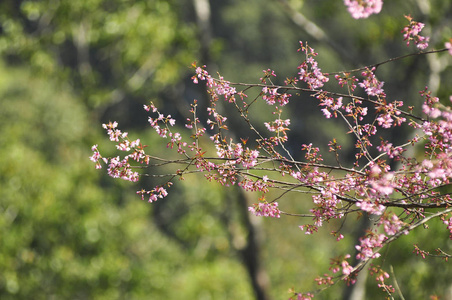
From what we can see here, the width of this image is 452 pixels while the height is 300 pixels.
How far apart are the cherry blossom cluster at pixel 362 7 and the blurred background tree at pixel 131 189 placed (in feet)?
13.1

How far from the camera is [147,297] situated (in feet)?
43.4

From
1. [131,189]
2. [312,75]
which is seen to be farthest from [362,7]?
[131,189]

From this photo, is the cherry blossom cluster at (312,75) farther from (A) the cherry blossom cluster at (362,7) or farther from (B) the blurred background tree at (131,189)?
(B) the blurred background tree at (131,189)

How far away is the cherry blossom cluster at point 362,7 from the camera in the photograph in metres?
2.22

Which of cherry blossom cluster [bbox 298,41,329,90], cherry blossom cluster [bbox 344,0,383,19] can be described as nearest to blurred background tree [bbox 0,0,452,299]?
cherry blossom cluster [bbox 298,41,329,90]

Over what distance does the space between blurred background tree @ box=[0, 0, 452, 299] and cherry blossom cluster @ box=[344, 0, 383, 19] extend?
13.1 ft

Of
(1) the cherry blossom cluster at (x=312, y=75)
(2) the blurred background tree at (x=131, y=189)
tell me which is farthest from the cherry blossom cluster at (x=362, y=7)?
(2) the blurred background tree at (x=131, y=189)

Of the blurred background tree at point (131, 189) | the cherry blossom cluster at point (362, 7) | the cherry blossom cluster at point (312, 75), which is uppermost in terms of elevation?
the blurred background tree at point (131, 189)

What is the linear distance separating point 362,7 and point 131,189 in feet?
81.7

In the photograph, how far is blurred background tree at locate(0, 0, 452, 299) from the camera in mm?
8320

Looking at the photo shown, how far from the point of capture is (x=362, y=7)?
87.8 inches

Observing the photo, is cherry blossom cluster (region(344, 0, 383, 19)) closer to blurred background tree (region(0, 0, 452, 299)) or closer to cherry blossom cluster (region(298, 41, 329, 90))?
cherry blossom cluster (region(298, 41, 329, 90))

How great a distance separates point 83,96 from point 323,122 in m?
30.7

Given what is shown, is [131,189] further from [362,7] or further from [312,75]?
[362,7]
